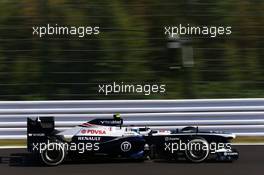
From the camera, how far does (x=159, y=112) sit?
11008 mm

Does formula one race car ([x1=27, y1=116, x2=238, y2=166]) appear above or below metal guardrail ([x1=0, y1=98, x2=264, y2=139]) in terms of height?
below

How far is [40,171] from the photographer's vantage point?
7.91 m
